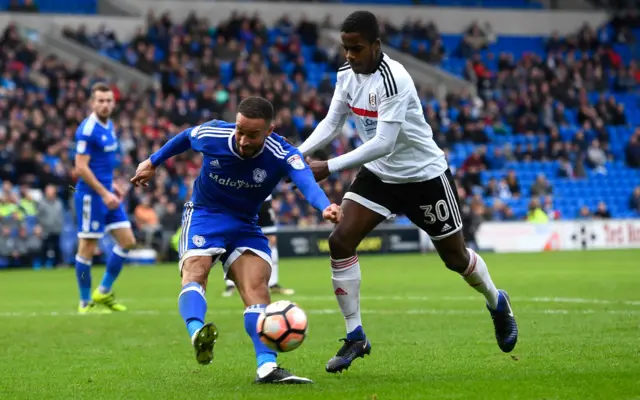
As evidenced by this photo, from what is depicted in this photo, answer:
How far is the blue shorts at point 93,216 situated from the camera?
46.4 feet

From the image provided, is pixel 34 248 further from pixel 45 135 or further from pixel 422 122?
pixel 422 122

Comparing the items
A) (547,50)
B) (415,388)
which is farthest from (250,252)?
(547,50)

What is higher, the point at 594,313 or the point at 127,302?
the point at 594,313

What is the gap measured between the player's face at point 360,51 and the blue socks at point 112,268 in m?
6.79

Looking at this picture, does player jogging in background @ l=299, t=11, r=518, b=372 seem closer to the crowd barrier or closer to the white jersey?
the white jersey

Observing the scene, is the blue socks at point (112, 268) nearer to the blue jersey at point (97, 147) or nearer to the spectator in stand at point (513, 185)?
the blue jersey at point (97, 147)

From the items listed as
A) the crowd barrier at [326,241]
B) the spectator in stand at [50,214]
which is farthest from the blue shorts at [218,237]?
the crowd barrier at [326,241]

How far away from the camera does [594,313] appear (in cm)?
1211

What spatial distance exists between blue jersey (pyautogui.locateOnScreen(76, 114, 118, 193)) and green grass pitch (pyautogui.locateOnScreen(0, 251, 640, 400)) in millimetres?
1781

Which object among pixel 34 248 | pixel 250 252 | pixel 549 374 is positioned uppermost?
pixel 250 252

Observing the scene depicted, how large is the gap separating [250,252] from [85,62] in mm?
27509

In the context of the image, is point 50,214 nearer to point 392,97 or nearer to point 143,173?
point 143,173

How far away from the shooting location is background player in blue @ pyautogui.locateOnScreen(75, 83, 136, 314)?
45.5 feet

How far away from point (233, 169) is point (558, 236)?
25683mm
